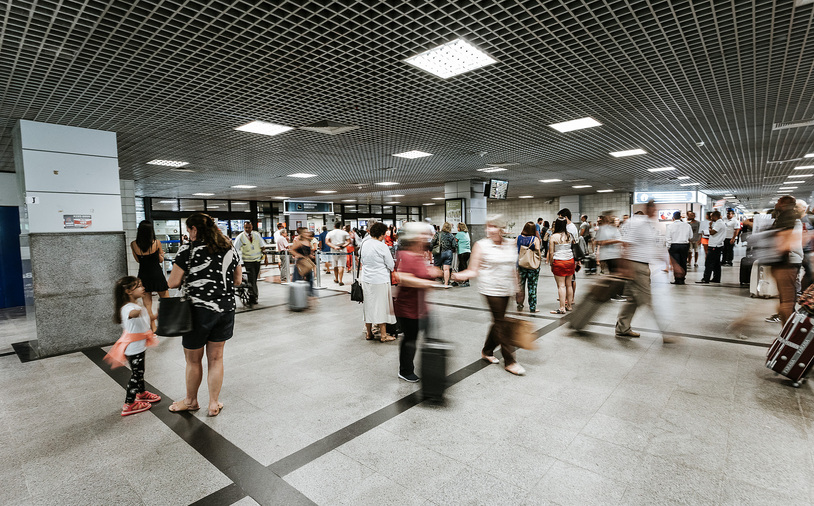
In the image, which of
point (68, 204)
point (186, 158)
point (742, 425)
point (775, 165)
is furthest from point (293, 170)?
point (775, 165)

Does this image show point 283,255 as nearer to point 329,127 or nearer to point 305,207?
point 329,127

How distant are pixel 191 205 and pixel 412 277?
1964 cm

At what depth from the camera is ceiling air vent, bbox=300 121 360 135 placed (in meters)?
5.84

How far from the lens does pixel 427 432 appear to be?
273 cm

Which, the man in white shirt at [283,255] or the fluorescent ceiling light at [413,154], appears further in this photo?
the man in white shirt at [283,255]

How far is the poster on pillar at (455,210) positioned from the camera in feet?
41.5

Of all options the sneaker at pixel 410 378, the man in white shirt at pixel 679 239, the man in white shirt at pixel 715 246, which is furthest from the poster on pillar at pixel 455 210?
the sneaker at pixel 410 378

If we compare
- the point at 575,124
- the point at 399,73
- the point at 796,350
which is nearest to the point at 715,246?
the point at 575,124

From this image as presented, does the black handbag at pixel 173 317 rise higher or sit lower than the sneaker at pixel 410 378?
higher

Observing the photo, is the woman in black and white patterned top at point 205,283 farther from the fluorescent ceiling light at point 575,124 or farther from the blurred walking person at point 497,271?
the fluorescent ceiling light at point 575,124

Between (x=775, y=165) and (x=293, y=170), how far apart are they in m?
13.3

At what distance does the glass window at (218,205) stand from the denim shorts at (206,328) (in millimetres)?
18616

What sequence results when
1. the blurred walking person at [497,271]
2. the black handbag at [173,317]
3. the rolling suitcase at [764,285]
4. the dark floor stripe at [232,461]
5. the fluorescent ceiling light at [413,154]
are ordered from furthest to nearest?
the fluorescent ceiling light at [413,154], the rolling suitcase at [764,285], the blurred walking person at [497,271], the black handbag at [173,317], the dark floor stripe at [232,461]

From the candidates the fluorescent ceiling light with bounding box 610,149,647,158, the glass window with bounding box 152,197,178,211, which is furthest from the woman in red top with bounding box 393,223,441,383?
the glass window with bounding box 152,197,178,211
